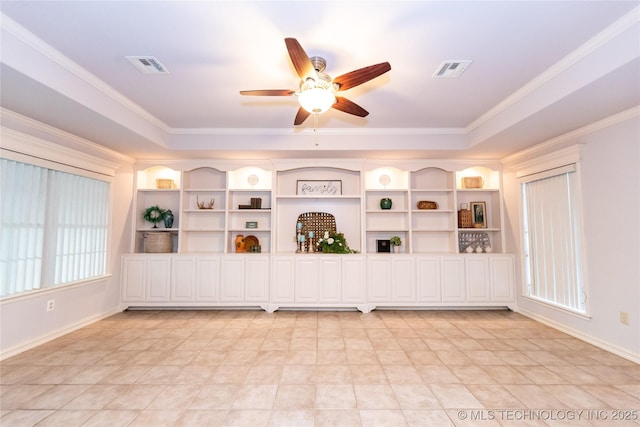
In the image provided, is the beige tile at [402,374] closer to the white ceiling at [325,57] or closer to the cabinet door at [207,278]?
the white ceiling at [325,57]

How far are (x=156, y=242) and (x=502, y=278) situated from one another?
5452 millimetres

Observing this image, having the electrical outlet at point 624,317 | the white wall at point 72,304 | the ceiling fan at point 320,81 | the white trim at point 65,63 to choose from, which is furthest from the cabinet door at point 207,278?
the electrical outlet at point 624,317

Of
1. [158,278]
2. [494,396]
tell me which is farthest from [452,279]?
[158,278]

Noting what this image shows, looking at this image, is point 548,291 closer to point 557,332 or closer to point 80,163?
point 557,332

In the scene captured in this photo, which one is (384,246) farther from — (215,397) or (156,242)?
(156,242)

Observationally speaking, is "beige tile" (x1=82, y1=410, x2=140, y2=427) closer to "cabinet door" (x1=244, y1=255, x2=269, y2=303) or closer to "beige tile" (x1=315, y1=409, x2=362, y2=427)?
"beige tile" (x1=315, y1=409, x2=362, y2=427)

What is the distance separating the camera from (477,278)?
183 inches

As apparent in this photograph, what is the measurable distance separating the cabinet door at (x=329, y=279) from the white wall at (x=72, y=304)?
309cm

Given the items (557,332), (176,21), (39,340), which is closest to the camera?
(176,21)

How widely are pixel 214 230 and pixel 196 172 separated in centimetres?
113

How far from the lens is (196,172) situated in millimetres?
5250

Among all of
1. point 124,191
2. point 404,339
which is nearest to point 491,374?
point 404,339

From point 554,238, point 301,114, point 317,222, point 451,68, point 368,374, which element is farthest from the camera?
point 317,222

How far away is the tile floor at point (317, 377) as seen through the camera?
203 cm
